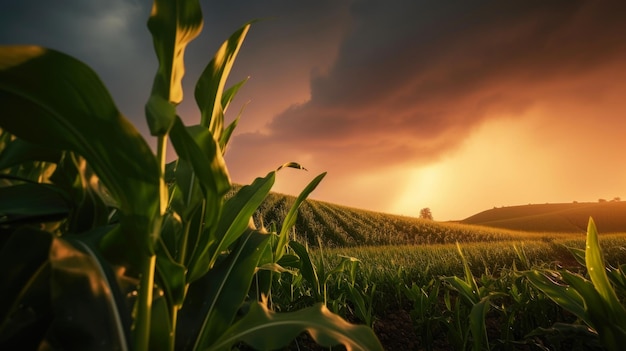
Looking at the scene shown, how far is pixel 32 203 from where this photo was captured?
0.76m

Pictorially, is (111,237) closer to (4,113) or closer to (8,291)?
(8,291)

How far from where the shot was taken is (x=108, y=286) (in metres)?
0.67

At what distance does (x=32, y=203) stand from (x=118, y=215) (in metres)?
0.28

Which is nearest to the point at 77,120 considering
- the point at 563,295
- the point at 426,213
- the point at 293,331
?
the point at 293,331

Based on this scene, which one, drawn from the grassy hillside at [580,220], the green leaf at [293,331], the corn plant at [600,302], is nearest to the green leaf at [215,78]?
the green leaf at [293,331]

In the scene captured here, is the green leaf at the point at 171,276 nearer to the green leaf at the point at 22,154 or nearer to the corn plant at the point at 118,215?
the corn plant at the point at 118,215

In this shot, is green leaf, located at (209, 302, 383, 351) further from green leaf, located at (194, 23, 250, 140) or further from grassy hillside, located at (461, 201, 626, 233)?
grassy hillside, located at (461, 201, 626, 233)

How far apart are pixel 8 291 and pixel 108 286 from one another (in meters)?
0.16

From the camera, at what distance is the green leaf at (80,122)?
52cm

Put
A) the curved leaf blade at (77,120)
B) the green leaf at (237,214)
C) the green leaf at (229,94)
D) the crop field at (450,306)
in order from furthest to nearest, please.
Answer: the crop field at (450,306) < the green leaf at (229,94) < the green leaf at (237,214) < the curved leaf blade at (77,120)

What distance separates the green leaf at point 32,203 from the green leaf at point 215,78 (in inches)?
15.9

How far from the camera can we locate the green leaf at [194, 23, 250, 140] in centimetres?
75

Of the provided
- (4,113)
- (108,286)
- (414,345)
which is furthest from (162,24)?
(414,345)

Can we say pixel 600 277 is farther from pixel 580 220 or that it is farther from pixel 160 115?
pixel 580 220
